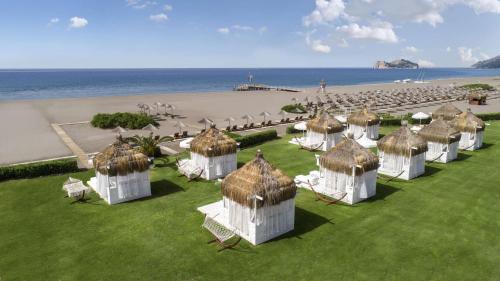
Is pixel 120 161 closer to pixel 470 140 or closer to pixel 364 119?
pixel 364 119

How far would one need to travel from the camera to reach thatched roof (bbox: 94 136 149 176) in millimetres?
16672

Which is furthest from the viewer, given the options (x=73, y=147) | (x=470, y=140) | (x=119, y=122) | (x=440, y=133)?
(x=119, y=122)

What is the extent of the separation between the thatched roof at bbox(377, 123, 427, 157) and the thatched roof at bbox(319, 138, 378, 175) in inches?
151

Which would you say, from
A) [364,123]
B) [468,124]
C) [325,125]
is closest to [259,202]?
[325,125]

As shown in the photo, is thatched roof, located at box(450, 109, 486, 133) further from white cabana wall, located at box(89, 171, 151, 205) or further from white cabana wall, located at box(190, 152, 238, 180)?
white cabana wall, located at box(89, 171, 151, 205)

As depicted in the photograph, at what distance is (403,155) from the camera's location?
2077 centimetres

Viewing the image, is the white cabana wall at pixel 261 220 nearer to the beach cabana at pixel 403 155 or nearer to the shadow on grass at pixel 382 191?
the shadow on grass at pixel 382 191

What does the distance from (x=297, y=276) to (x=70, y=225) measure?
31.6ft

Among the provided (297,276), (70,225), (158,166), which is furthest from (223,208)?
(158,166)

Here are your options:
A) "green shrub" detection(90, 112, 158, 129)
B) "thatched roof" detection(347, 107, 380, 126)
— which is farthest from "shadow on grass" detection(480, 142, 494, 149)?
"green shrub" detection(90, 112, 158, 129)

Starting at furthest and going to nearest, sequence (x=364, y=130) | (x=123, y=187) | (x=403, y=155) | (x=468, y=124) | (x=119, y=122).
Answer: (x=119, y=122)
(x=364, y=130)
(x=468, y=124)
(x=403, y=155)
(x=123, y=187)

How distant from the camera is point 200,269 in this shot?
11992 millimetres

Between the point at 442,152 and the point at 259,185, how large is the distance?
53.7 ft

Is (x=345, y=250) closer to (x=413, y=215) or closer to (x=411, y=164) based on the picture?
(x=413, y=215)
